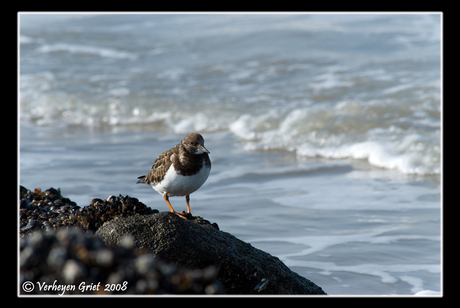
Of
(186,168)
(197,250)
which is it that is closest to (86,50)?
(186,168)

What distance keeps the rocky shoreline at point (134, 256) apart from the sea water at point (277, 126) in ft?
4.29

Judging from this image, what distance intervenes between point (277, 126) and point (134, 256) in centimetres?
767

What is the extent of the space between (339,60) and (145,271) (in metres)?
13.0

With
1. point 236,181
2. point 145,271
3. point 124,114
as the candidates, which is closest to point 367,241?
point 236,181

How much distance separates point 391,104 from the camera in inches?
421

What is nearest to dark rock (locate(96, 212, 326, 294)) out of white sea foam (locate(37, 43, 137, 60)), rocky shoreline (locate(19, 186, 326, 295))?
rocky shoreline (locate(19, 186, 326, 295))

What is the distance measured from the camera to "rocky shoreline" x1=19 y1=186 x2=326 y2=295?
8.13 feet

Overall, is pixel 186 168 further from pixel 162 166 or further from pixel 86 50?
pixel 86 50

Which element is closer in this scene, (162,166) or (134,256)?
(134,256)

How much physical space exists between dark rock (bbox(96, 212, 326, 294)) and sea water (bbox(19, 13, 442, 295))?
128 centimetres

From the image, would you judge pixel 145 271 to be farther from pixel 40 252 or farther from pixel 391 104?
pixel 391 104

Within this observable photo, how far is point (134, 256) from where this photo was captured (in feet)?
8.66

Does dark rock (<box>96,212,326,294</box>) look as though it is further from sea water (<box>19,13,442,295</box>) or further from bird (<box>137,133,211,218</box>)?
sea water (<box>19,13,442,295</box>)
